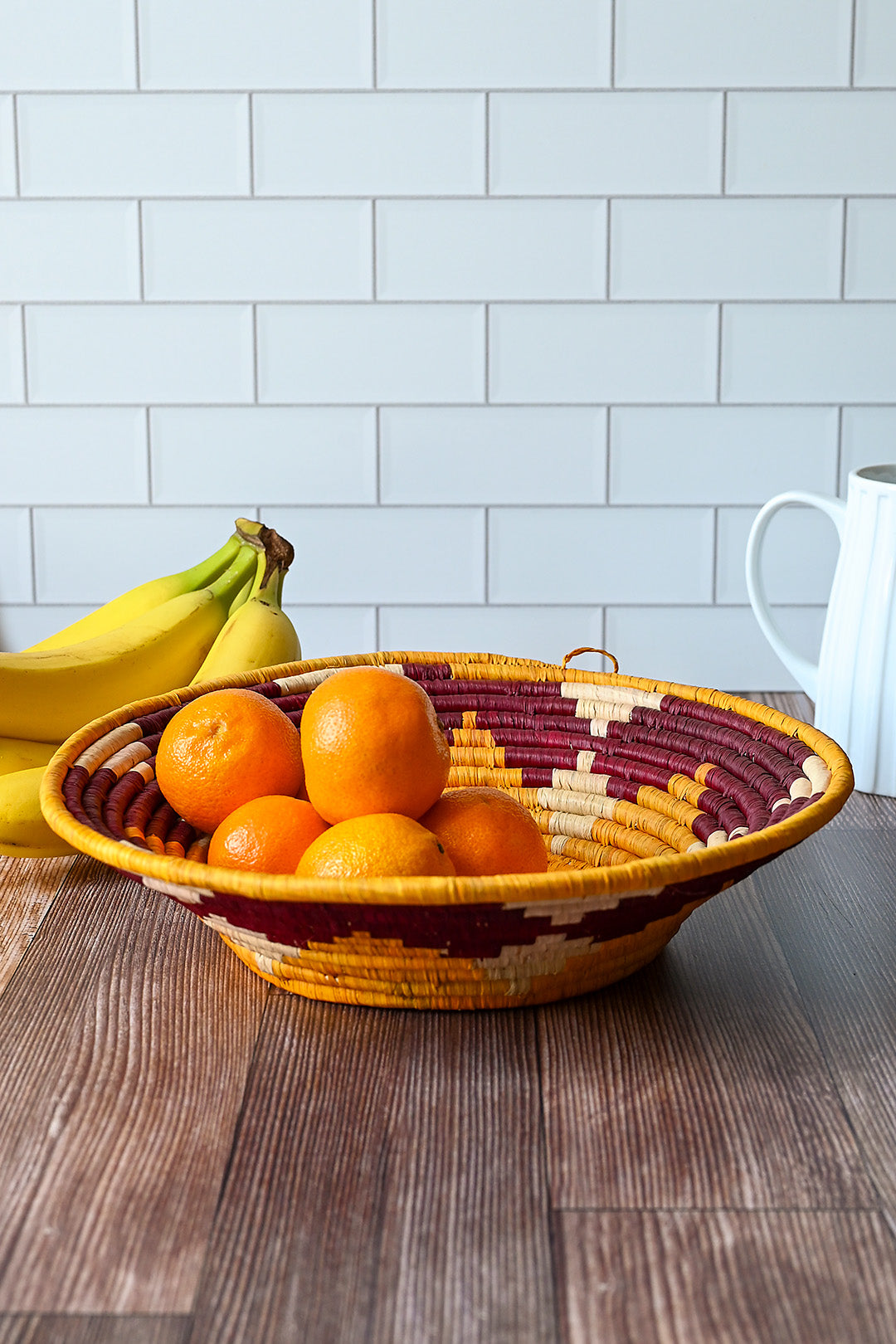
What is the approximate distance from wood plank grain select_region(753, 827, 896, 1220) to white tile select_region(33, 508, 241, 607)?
740mm

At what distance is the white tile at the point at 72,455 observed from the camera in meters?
1.28

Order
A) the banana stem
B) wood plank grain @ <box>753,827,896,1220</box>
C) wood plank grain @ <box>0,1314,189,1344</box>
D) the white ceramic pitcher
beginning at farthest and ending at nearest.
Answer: the banana stem → the white ceramic pitcher → wood plank grain @ <box>753,827,896,1220</box> → wood plank grain @ <box>0,1314,189,1344</box>

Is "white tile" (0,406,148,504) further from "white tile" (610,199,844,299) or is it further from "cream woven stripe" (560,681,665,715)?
"cream woven stripe" (560,681,665,715)

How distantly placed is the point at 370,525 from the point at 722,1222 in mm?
935

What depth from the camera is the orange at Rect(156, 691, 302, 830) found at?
0.61 meters

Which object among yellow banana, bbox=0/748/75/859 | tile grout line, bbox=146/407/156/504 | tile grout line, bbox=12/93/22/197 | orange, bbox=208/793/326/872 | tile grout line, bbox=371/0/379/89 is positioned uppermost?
tile grout line, bbox=371/0/379/89

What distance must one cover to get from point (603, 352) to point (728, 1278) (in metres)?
0.98

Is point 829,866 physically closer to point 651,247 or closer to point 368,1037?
point 368,1037

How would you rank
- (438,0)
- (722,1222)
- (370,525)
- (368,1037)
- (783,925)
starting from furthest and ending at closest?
1. (370,525)
2. (438,0)
3. (783,925)
4. (368,1037)
5. (722,1222)

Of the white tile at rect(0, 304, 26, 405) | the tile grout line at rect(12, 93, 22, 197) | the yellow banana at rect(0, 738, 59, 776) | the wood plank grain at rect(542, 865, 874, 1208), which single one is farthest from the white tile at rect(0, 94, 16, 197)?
the wood plank grain at rect(542, 865, 874, 1208)

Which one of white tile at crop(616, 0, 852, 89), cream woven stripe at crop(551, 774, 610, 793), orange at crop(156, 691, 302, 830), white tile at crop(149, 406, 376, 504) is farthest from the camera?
white tile at crop(149, 406, 376, 504)

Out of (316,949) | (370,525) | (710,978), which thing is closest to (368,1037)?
(316,949)

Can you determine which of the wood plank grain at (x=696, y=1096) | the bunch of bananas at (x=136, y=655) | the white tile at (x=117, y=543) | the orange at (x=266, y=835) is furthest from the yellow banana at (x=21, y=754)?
the white tile at (x=117, y=543)

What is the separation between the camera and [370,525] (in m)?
1.29
